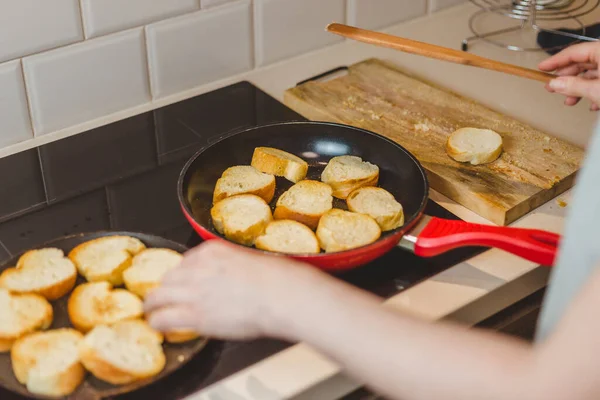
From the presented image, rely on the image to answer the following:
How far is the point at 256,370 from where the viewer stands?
0.69m

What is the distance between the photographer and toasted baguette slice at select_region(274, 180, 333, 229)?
0.86 metres

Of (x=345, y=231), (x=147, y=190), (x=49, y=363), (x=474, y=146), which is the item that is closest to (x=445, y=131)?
(x=474, y=146)

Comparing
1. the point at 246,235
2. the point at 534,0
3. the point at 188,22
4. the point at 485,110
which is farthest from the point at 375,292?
the point at 534,0

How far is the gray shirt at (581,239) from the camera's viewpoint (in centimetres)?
52

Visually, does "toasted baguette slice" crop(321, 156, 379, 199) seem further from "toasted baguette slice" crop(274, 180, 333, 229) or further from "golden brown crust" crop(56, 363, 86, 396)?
"golden brown crust" crop(56, 363, 86, 396)

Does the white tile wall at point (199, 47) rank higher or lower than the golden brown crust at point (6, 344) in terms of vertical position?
higher

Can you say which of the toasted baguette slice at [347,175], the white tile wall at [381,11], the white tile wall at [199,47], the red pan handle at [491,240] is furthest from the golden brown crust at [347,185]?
the white tile wall at [381,11]

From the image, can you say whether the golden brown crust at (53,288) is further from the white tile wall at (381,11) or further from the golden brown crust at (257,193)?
the white tile wall at (381,11)

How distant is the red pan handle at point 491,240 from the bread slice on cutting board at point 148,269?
26cm

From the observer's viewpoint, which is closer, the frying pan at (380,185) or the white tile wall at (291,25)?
the frying pan at (380,185)

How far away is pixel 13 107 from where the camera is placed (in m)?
1.01

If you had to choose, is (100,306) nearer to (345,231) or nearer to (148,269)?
(148,269)

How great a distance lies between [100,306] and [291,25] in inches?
26.2

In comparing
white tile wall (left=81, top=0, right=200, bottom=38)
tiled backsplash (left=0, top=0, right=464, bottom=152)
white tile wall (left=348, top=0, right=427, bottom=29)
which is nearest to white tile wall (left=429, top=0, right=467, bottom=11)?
white tile wall (left=348, top=0, right=427, bottom=29)
